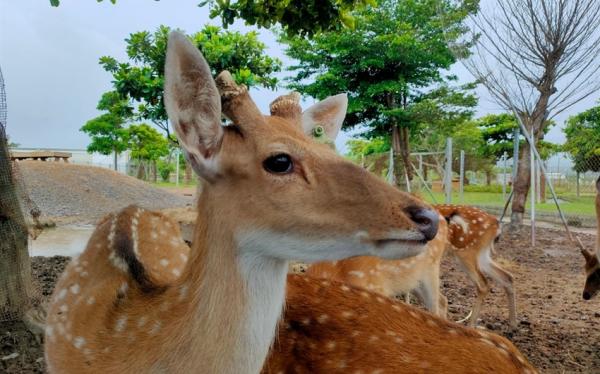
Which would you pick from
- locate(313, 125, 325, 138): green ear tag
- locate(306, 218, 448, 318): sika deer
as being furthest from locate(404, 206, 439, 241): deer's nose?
locate(306, 218, 448, 318): sika deer

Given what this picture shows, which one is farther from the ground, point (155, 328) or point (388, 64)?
point (388, 64)

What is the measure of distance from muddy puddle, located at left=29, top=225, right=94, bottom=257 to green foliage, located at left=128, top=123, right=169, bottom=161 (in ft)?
80.2

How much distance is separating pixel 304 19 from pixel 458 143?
2803 cm

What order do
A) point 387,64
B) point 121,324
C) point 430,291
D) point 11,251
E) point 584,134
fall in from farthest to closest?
point 584,134
point 387,64
point 430,291
point 11,251
point 121,324

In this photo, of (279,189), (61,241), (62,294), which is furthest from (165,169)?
(279,189)

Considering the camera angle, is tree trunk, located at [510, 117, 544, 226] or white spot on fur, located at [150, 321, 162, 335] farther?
tree trunk, located at [510, 117, 544, 226]

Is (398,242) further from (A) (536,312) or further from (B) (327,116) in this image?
(A) (536,312)

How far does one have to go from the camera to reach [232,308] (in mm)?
1602

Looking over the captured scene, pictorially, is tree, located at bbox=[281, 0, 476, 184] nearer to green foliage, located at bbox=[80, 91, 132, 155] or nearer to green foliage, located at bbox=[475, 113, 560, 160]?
green foliage, located at bbox=[475, 113, 560, 160]

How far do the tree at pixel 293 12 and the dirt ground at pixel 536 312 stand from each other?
9.76 feet

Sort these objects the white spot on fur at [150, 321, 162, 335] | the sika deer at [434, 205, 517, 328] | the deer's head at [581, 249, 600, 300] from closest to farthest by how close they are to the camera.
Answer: the white spot on fur at [150, 321, 162, 335]
the deer's head at [581, 249, 600, 300]
the sika deer at [434, 205, 517, 328]

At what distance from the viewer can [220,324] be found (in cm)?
160

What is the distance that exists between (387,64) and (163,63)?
1175cm

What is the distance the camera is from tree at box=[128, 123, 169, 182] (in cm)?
3412
